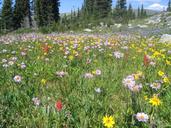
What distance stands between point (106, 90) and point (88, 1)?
107978mm

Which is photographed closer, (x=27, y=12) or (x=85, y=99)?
(x=85, y=99)

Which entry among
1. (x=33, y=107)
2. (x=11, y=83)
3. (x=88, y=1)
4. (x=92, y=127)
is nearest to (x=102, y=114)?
(x=92, y=127)

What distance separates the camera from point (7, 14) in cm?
8638

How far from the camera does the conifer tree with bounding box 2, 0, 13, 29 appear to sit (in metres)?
85.3

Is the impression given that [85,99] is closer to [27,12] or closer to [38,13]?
[38,13]

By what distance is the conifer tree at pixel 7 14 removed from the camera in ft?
280

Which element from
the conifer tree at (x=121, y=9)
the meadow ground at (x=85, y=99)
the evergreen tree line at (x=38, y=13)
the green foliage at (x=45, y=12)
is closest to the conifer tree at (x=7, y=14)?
the evergreen tree line at (x=38, y=13)

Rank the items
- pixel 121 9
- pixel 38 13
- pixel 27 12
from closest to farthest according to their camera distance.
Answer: pixel 38 13 → pixel 27 12 → pixel 121 9

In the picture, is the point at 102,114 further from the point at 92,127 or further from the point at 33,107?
the point at 33,107

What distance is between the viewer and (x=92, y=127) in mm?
3744

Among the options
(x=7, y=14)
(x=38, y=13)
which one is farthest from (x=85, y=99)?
(x=7, y=14)

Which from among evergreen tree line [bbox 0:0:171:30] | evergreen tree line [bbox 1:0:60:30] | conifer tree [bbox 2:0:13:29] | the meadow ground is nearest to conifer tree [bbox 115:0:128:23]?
evergreen tree line [bbox 0:0:171:30]

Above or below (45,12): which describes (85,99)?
above

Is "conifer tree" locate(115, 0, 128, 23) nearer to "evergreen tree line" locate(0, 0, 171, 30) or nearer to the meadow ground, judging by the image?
"evergreen tree line" locate(0, 0, 171, 30)
